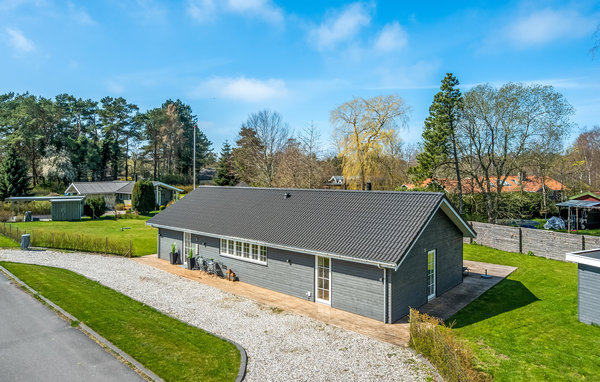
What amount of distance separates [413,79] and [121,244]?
20883 mm

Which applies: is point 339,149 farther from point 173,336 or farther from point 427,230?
point 173,336

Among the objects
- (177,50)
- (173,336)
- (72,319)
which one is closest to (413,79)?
(177,50)

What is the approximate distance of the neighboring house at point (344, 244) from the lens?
35.5ft

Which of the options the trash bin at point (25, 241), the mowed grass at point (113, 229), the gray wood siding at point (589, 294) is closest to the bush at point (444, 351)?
the gray wood siding at point (589, 294)

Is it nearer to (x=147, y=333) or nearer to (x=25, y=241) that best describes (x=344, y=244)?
(x=147, y=333)

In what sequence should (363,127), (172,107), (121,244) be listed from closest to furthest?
(121,244)
(363,127)
(172,107)

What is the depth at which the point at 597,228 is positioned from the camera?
2934 cm

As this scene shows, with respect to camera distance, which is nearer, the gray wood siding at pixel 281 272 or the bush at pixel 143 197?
the gray wood siding at pixel 281 272

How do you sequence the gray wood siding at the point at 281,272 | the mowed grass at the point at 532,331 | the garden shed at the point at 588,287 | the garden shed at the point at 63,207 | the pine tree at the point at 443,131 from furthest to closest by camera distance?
1. the garden shed at the point at 63,207
2. the pine tree at the point at 443,131
3. the gray wood siding at the point at 281,272
4. the garden shed at the point at 588,287
5. the mowed grass at the point at 532,331

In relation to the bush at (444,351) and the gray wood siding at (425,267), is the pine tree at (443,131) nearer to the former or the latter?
the gray wood siding at (425,267)

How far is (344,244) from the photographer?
11602 mm

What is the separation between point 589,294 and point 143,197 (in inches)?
1487

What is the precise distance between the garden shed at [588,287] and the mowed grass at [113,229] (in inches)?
809

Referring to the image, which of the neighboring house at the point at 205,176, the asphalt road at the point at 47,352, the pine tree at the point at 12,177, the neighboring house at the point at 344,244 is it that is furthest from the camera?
the neighboring house at the point at 205,176
